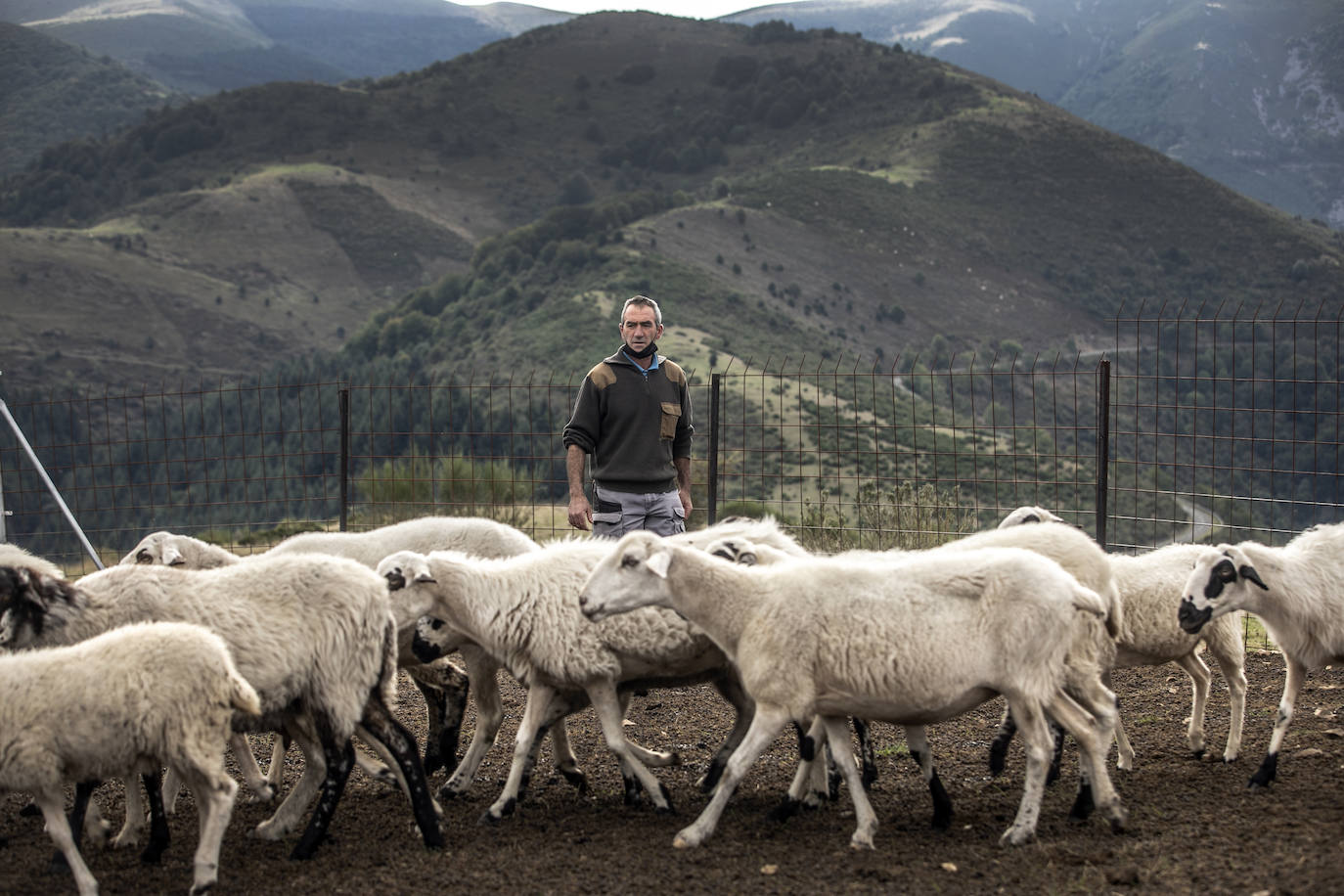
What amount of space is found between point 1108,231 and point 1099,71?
11243cm

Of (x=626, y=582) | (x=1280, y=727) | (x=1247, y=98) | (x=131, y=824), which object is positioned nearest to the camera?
(x=626, y=582)

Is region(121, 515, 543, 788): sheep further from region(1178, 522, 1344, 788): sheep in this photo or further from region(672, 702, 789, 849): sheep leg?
region(1178, 522, 1344, 788): sheep

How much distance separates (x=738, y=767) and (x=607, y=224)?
63.0 meters

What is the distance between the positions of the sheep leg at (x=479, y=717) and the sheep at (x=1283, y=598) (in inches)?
155

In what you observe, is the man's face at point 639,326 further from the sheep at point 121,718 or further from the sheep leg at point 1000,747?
the sheep at point 121,718

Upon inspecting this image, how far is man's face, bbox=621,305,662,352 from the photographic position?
7812 millimetres

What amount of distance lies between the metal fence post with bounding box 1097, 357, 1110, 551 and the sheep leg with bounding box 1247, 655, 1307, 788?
317cm

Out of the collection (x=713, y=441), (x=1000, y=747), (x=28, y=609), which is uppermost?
(x=713, y=441)

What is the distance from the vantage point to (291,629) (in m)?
5.80

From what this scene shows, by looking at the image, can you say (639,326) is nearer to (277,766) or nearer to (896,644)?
(896,644)

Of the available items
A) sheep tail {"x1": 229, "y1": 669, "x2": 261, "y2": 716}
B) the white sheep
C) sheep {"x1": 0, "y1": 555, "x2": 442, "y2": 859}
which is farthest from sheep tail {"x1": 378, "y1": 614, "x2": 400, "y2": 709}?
the white sheep

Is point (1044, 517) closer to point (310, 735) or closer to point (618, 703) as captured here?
point (618, 703)

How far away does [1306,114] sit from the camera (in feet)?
422

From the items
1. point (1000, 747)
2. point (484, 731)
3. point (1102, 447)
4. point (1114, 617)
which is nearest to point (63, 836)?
point (484, 731)
